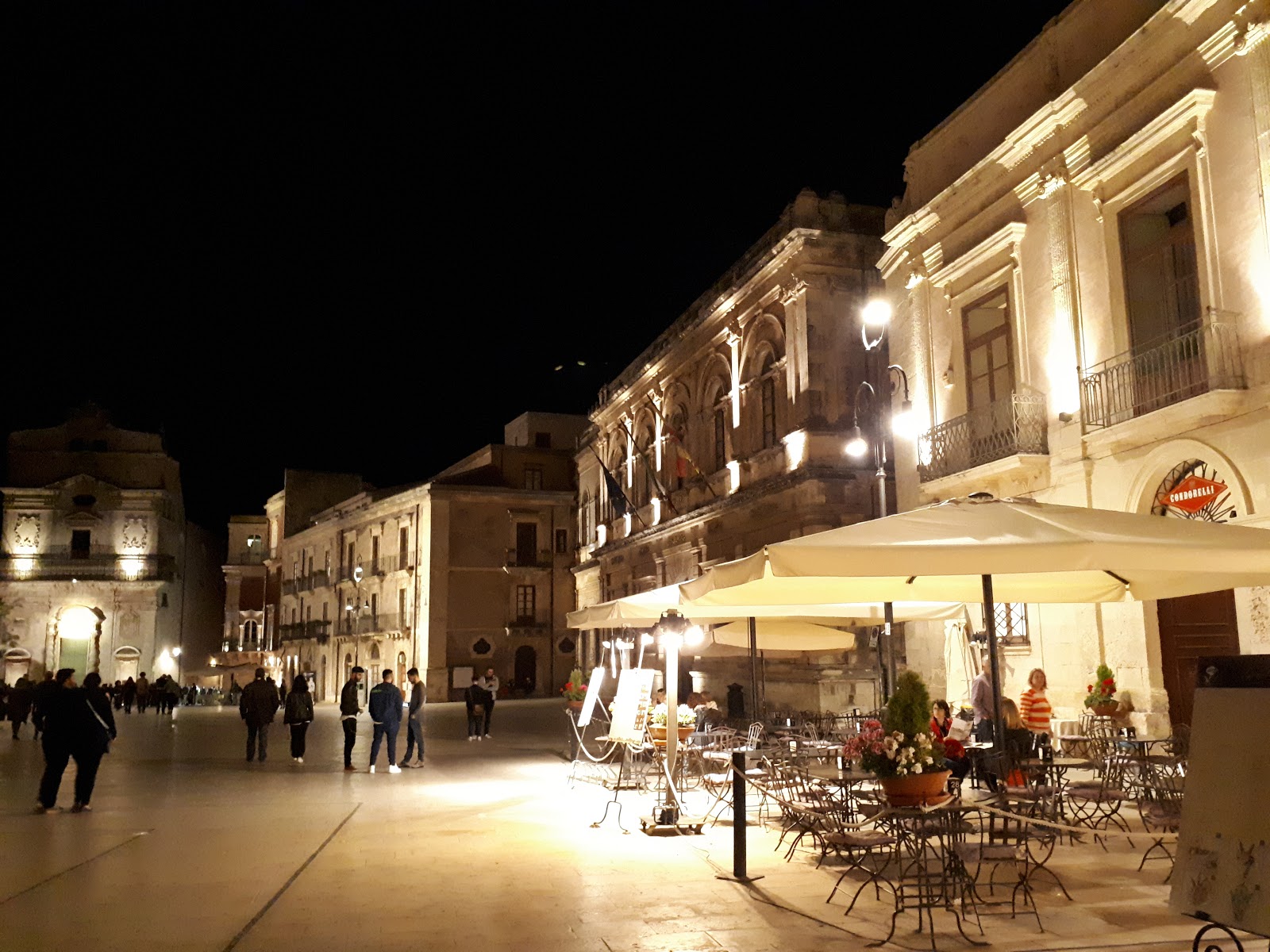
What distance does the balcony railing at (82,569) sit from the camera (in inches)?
2087

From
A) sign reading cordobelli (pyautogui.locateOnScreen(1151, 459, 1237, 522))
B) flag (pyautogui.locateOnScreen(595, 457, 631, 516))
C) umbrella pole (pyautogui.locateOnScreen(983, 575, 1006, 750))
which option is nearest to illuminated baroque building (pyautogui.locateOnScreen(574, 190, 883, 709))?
flag (pyautogui.locateOnScreen(595, 457, 631, 516))

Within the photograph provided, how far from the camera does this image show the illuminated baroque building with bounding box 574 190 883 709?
23.8 m

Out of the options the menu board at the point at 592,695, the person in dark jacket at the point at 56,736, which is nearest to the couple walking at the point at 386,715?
the menu board at the point at 592,695

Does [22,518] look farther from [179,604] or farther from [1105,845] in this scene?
[1105,845]

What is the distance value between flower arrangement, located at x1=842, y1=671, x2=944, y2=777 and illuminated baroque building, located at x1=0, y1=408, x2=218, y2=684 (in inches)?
2090

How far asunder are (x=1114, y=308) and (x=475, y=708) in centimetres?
1473

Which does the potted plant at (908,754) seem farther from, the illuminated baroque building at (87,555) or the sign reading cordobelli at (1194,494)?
the illuminated baroque building at (87,555)

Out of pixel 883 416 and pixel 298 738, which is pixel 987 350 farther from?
pixel 298 738

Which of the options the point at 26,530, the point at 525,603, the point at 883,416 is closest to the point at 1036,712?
the point at 883,416

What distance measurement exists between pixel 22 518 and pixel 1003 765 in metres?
56.9

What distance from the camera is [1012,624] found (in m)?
16.2

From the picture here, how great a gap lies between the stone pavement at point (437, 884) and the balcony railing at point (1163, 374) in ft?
18.2

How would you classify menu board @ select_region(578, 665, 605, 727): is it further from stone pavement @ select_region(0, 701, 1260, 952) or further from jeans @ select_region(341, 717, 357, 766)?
jeans @ select_region(341, 717, 357, 766)

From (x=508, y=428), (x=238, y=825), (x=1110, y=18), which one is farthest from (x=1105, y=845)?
(x=508, y=428)
